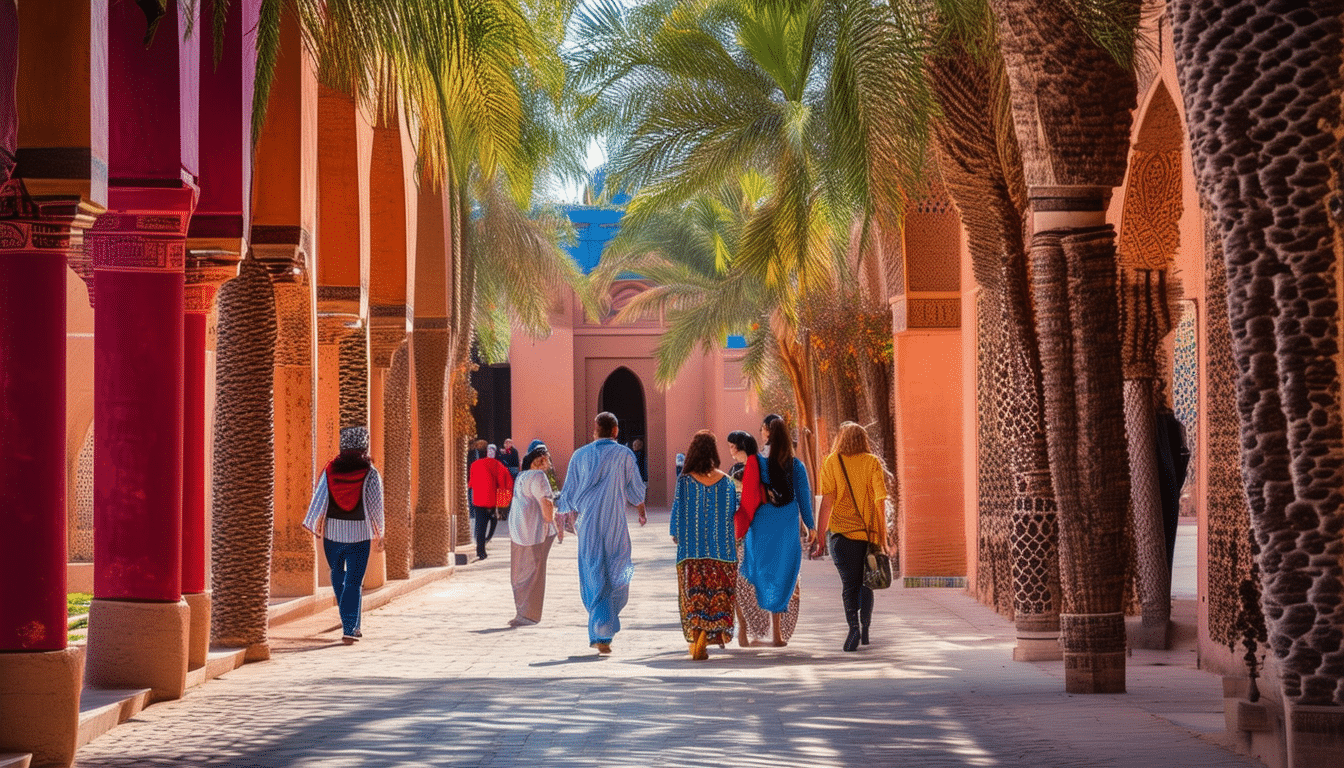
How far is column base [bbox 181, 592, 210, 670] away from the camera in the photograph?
9.26 meters

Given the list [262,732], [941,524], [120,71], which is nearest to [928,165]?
[941,524]

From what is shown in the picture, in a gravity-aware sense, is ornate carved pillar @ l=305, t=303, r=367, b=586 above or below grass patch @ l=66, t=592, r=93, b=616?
above

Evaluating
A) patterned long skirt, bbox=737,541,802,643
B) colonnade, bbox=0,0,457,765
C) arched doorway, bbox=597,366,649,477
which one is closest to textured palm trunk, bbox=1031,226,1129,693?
patterned long skirt, bbox=737,541,802,643

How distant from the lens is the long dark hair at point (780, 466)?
1084 cm

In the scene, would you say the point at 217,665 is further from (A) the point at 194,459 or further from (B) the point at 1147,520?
(B) the point at 1147,520

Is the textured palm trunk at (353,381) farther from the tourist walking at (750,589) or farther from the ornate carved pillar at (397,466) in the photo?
the tourist walking at (750,589)

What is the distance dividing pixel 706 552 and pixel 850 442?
4.30 feet

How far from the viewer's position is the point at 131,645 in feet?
27.3

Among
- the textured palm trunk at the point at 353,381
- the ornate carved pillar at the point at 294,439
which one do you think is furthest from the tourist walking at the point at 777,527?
the textured palm trunk at the point at 353,381

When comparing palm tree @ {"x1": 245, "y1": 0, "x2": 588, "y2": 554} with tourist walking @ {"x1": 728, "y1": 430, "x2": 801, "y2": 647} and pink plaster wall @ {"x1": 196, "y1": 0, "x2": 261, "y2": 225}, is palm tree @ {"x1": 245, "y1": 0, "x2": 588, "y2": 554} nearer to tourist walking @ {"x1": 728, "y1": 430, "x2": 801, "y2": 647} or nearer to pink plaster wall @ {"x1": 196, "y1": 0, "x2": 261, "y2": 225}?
pink plaster wall @ {"x1": 196, "y1": 0, "x2": 261, "y2": 225}

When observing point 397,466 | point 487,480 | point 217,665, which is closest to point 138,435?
point 217,665

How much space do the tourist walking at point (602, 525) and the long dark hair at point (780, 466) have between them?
92 centimetres

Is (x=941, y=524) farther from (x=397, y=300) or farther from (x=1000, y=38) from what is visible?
(x=1000, y=38)

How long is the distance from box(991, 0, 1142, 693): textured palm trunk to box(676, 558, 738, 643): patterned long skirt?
282 cm
